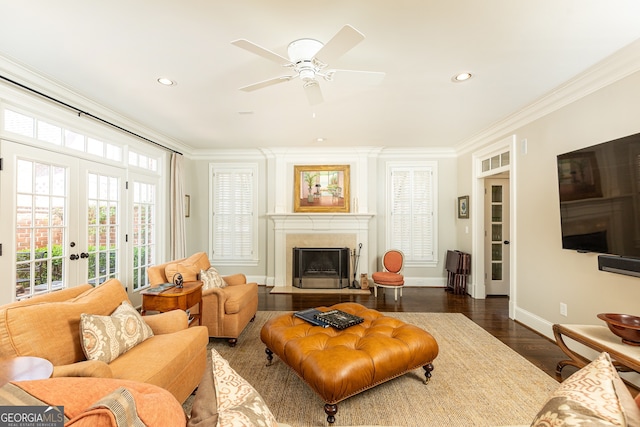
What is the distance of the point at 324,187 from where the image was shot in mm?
5523

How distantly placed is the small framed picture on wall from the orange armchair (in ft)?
4.35

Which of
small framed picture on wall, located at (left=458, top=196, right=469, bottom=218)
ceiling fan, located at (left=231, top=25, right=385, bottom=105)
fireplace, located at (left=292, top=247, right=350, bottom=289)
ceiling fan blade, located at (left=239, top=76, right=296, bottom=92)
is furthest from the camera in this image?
fireplace, located at (left=292, top=247, right=350, bottom=289)

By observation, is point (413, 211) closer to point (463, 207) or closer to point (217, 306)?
point (463, 207)

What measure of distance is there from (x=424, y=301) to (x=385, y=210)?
1827 mm

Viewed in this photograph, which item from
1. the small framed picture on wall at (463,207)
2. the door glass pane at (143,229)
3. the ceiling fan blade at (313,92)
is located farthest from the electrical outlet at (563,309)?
the door glass pane at (143,229)

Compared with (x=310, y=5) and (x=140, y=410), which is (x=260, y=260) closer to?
(x=310, y=5)

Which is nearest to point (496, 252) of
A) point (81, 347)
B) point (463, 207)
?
point (463, 207)

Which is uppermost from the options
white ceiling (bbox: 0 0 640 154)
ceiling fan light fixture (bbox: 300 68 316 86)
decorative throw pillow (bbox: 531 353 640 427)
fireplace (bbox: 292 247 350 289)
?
white ceiling (bbox: 0 0 640 154)

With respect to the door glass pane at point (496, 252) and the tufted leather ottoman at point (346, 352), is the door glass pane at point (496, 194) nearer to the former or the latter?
the door glass pane at point (496, 252)

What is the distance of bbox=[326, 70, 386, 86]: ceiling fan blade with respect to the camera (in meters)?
2.12

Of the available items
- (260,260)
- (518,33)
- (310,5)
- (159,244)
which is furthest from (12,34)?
(260,260)

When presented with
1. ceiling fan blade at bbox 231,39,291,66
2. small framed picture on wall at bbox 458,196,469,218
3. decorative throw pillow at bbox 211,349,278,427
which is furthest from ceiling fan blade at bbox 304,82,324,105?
small framed picture on wall at bbox 458,196,469,218

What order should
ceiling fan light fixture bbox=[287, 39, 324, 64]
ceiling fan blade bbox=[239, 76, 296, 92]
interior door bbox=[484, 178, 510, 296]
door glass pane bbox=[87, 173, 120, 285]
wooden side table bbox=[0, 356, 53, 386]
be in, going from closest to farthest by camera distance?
1. wooden side table bbox=[0, 356, 53, 386]
2. ceiling fan light fixture bbox=[287, 39, 324, 64]
3. ceiling fan blade bbox=[239, 76, 296, 92]
4. door glass pane bbox=[87, 173, 120, 285]
5. interior door bbox=[484, 178, 510, 296]

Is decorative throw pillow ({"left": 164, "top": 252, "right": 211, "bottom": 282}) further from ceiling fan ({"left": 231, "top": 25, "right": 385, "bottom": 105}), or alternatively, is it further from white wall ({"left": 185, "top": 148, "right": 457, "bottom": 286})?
white wall ({"left": 185, "top": 148, "right": 457, "bottom": 286})
